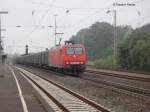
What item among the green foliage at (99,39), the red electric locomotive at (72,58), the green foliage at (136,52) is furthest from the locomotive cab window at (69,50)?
the green foliage at (99,39)

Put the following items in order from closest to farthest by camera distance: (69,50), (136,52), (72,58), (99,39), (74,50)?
(72,58)
(69,50)
(74,50)
(136,52)
(99,39)

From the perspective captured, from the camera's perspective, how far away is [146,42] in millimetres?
52438

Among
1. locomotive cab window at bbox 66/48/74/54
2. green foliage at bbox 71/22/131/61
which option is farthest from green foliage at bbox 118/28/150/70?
green foliage at bbox 71/22/131/61

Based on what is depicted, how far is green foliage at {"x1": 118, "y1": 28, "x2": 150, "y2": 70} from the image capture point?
50906 millimetres

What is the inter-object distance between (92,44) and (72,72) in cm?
7439

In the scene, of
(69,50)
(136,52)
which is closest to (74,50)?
(69,50)

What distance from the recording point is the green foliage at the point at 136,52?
50.9m

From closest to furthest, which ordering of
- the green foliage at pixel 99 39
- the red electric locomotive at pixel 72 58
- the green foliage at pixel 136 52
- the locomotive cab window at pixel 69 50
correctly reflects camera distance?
the red electric locomotive at pixel 72 58, the locomotive cab window at pixel 69 50, the green foliage at pixel 136 52, the green foliage at pixel 99 39

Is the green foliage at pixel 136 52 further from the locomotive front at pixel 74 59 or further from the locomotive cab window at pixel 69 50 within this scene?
the locomotive cab window at pixel 69 50

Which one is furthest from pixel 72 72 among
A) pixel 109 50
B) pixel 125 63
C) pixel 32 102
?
pixel 109 50

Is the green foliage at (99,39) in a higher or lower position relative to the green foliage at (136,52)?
higher

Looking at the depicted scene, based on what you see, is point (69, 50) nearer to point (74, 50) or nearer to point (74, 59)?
point (74, 50)

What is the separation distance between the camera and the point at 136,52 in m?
53.0

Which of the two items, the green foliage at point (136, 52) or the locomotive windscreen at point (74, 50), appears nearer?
the locomotive windscreen at point (74, 50)
